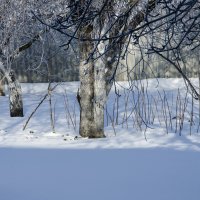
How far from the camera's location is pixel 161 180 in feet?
16.8

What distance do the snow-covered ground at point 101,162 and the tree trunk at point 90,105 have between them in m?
0.21

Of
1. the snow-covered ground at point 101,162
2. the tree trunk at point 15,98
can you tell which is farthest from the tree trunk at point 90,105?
the tree trunk at point 15,98

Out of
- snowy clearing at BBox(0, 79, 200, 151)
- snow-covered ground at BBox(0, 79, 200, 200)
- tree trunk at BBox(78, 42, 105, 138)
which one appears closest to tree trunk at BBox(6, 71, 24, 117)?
snowy clearing at BBox(0, 79, 200, 151)

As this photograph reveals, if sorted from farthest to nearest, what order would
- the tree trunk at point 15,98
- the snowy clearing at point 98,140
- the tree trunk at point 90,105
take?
the tree trunk at point 15,98
the tree trunk at point 90,105
the snowy clearing at point 98,140

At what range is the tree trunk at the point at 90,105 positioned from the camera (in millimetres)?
7984

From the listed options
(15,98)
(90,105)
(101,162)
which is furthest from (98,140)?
(15,98)

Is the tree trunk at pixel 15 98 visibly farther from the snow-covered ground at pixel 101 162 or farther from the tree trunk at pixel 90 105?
the tree trunk at pixel 90 105

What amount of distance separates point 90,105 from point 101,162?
7.18 ft

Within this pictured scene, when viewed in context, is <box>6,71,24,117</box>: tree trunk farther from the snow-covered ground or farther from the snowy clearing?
the snow-covered ground

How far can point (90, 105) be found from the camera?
320 inches

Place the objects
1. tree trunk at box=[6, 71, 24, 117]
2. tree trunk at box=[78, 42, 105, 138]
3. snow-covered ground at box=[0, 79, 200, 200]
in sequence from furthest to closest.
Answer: tree trunk at box=[6, 71, 24, 117] < tree trunk at box=[78, 42, 105, 138] < snow-covered ground at box=[0, 79, 200, 200]

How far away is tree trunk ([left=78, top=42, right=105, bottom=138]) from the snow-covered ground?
0.21m

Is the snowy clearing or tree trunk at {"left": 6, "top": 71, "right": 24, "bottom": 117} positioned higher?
tree trunk at {"left": 6, "top": 71, "right": 24, "bottom": 117}

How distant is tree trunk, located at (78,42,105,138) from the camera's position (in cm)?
798
